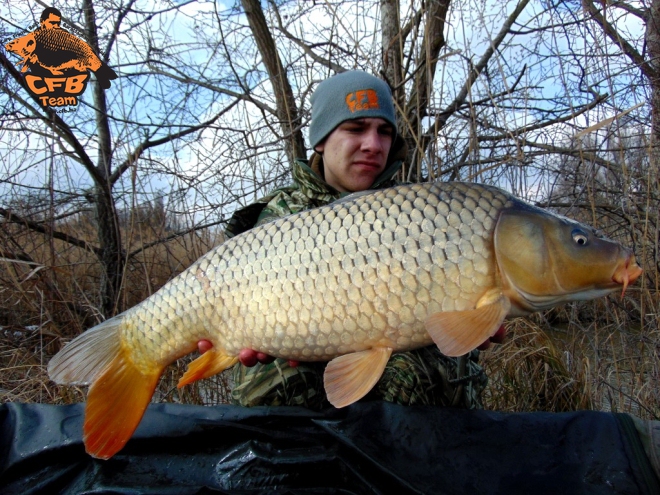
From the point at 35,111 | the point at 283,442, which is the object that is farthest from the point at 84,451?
the point at 35,111

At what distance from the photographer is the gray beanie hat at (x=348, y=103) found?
61.1 inches

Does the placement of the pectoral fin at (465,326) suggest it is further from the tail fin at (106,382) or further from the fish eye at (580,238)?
the tail fin at (106,382)

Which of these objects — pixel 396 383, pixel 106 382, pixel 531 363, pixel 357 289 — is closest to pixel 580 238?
pixel 357 289

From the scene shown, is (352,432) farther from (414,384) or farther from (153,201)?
(153,201)

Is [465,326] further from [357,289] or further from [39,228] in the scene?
[39,228]

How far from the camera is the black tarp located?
0.92m

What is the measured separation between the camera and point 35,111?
2.84 m

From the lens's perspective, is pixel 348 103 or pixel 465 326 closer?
pixel 465 326

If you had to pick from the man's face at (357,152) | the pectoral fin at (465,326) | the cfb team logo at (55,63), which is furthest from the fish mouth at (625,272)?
the cfb team logo at (55,63)

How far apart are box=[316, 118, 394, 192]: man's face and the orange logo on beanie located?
0.04 meters

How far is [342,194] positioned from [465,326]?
0.86 m

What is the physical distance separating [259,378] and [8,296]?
81.7 inches

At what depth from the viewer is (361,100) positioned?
5.09ft

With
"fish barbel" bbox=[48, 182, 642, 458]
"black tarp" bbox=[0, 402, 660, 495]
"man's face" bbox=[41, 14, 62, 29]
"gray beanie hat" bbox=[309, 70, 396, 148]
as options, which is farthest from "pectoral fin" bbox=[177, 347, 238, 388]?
"man's face" bbox=[41, 14, 62, 29]
